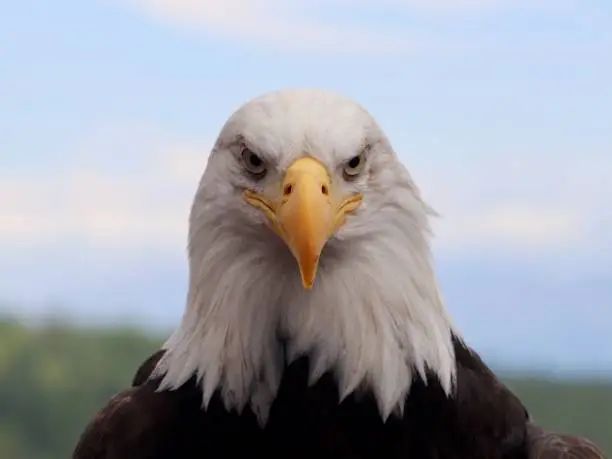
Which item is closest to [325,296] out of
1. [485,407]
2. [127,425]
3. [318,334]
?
[318,334]

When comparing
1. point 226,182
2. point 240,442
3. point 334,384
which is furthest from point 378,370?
point 226,182

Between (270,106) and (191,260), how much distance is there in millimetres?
382

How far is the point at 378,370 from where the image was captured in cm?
274

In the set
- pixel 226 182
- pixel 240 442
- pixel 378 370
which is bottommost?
pixel 240 442

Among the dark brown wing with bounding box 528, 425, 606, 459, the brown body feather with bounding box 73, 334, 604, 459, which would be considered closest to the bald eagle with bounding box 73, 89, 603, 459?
the brown body feather with bounding box 73, 334, 604, 459

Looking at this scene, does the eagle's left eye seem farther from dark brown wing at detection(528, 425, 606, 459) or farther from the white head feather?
dark brown wing at detection(528, 425, 606, 459)

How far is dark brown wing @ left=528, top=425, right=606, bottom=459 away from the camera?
2.89 metres

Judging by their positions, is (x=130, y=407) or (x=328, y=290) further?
(x=130, y=407)

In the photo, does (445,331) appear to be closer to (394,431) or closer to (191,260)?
(394,431)

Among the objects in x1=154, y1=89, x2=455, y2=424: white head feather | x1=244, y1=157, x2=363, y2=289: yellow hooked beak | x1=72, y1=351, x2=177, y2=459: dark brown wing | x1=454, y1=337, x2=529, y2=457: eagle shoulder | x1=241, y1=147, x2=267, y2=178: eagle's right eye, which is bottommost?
x1=72, y1=351, x2=177, y2=459: dark brown wing

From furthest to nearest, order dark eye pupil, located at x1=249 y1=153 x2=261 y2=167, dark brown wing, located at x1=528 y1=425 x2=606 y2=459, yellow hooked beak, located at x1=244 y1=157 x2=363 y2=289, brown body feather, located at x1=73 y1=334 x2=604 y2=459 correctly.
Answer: dark brown wing, located at x1=528 y1=425 x2=606 y2=459, brown body feather, located at x1=73 y1=334 x2=604 y2=459, dark eye pupil, located at x1=249 y1=153 x2=261 y2=167, yellow hooked beak, located at x1=244 y1=157 x2=363 y2=289

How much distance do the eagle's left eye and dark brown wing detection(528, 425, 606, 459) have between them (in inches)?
28.7

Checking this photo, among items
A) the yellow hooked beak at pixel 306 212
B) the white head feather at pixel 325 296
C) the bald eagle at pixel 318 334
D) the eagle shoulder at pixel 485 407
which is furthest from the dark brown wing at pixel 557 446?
the yellow hooked beak at pixel 306 212

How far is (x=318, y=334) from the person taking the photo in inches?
108
